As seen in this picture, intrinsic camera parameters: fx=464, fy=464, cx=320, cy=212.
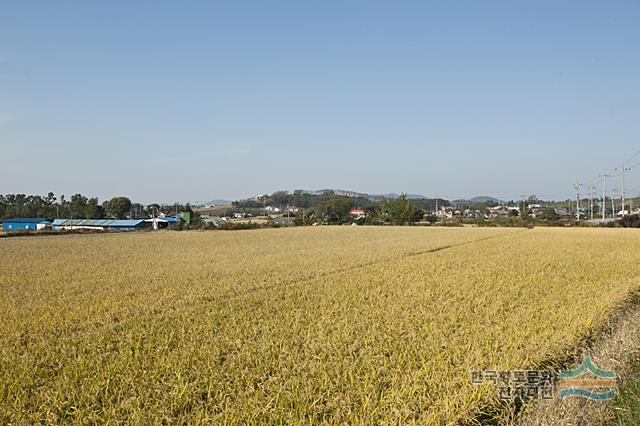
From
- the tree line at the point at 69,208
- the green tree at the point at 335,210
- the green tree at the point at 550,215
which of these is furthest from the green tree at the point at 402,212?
the tree line at the point at 69,208

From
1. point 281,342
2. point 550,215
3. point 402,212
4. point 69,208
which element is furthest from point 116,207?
point 281,342

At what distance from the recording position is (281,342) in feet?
22.2

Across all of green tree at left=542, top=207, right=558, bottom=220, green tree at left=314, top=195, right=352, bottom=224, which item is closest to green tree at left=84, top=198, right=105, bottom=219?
green tree at left=314, top=195, right=352, bottom=224

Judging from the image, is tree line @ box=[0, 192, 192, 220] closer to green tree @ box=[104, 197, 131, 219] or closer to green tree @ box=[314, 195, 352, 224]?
green tree @ box=[104, 197, 131, 219]

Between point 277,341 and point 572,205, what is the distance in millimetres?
216881

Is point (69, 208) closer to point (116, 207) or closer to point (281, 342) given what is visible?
point (116, 207)

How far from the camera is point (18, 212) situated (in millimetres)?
108562

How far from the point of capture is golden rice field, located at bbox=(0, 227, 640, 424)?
450cm

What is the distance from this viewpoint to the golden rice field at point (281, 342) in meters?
4.50

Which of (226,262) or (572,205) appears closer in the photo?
(226,262)

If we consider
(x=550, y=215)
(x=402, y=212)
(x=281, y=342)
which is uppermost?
(x=402, y=212)

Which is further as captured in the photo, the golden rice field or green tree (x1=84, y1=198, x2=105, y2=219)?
green tree (x1=84, y1=198, x2=105, y2=219)

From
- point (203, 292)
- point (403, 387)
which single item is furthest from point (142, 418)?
point (203, 292)

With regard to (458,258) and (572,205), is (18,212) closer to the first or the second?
(458,258)
